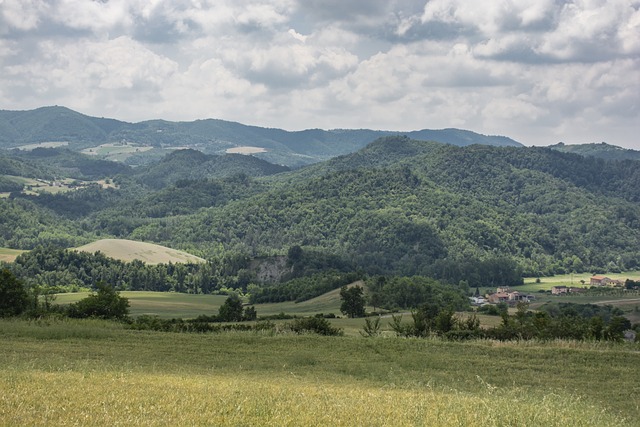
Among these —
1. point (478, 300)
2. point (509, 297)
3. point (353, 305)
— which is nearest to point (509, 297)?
point (509, 297)

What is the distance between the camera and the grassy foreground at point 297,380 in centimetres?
1838

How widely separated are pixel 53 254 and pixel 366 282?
335ft

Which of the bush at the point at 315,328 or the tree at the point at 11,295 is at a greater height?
the tree at the point at 11,295

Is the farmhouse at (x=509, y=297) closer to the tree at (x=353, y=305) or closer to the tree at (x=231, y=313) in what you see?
the tree at (x=353, y=305)

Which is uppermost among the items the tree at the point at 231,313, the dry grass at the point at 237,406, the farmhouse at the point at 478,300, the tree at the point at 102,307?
the dry grass at the point at 237,406

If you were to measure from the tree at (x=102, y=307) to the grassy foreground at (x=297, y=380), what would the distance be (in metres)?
9.33

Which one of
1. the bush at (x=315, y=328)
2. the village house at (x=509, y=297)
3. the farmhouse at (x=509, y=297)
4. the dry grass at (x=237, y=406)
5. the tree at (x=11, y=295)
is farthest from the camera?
the farmhouse at (x=509, y=297)

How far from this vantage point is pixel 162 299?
500 ft

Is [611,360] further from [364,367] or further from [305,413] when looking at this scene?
[305,413]

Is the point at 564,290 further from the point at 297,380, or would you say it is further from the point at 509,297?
the point at 297,380

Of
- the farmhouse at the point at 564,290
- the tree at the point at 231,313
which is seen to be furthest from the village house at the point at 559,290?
the tree at the point at 231,313

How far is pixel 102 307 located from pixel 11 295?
25.1 ft

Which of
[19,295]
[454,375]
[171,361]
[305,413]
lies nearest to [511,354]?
[454,375]


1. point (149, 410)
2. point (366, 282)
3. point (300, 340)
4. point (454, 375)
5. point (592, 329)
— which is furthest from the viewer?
point (366, 282)
